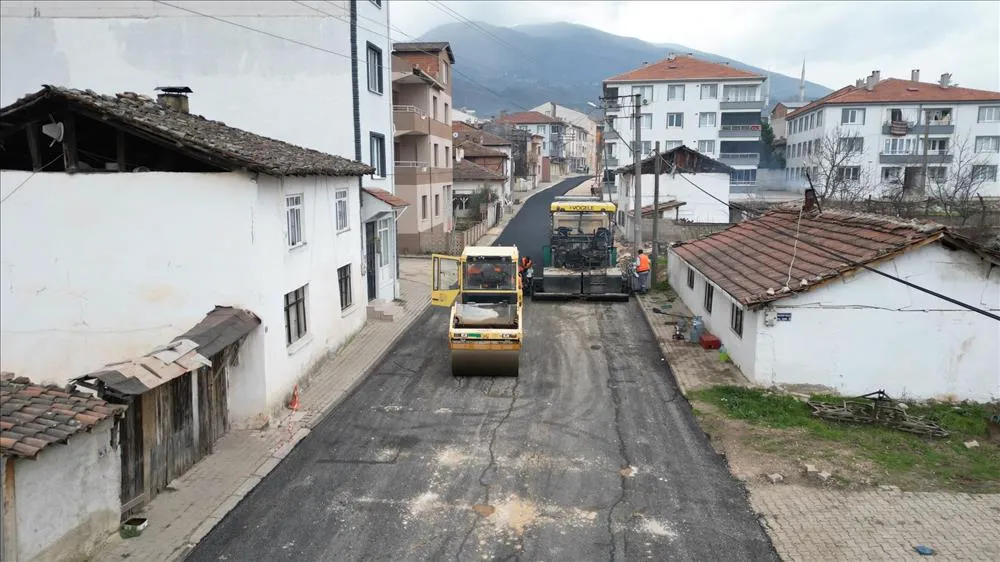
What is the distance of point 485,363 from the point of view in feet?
50.0

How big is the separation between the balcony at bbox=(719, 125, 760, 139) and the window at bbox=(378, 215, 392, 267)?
49890 mm

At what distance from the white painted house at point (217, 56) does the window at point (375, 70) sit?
149 centimetres

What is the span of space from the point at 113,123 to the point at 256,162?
226 cm

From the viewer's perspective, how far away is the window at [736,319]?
Result: 15.9 meters

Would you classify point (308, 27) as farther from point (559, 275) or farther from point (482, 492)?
point (482, 492)

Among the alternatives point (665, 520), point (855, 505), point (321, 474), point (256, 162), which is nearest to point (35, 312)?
point (256, 162)

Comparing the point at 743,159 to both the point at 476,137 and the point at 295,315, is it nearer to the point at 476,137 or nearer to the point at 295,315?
the point at 476,137

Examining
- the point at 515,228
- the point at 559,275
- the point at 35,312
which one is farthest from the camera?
the point at 515,228

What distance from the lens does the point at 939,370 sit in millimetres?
13742

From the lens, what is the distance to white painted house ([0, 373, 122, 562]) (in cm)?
665

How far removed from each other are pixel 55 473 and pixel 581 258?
19.0m

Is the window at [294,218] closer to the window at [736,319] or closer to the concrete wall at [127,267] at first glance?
the concrete wall at [127,267]

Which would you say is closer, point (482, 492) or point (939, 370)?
point (482, 492)

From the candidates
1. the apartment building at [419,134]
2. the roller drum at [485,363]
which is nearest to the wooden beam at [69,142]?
the roller drum at [485,363]
